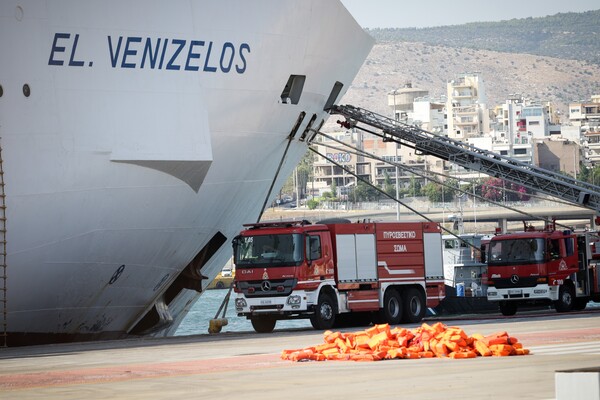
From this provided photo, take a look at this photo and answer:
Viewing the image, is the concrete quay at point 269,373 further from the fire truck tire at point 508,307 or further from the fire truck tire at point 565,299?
the fire truck tire at point 508,307

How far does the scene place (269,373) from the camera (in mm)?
16719

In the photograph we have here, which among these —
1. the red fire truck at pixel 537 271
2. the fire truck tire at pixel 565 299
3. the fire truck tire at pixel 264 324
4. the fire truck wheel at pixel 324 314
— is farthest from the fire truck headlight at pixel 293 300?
the fire truck tire at pixel 565 299

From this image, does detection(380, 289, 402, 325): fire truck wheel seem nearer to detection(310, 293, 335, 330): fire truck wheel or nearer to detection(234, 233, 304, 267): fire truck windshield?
detection(310, 293, 335, 330): fire truck wheel

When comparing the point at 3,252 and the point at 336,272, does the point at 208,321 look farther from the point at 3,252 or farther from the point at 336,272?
the point at 3,252

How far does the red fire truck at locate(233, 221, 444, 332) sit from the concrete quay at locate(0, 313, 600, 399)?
570 centimetres

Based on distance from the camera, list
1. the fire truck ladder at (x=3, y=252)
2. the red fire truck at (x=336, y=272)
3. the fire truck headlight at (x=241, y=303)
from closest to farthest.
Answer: the fire truck ladder at (x=3, y=252)
the red fire truck at (x=336, y=272)
the fire truck headlight at (x=241, y=303)

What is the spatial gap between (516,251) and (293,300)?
9273mm

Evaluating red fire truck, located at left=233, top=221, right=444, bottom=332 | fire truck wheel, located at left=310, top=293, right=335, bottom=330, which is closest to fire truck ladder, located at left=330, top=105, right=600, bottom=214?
red fire truck, located at left=233, top=221, right=444, bottom=332

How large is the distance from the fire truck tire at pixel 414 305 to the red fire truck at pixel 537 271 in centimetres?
316

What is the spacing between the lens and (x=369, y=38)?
34562mm

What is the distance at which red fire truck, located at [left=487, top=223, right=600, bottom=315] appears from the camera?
35.7 metres

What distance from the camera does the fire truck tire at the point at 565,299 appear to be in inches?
1410

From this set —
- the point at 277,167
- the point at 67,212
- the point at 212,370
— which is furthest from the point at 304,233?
the point at 212,370

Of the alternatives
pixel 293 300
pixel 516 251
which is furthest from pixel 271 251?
pixel 516 251
